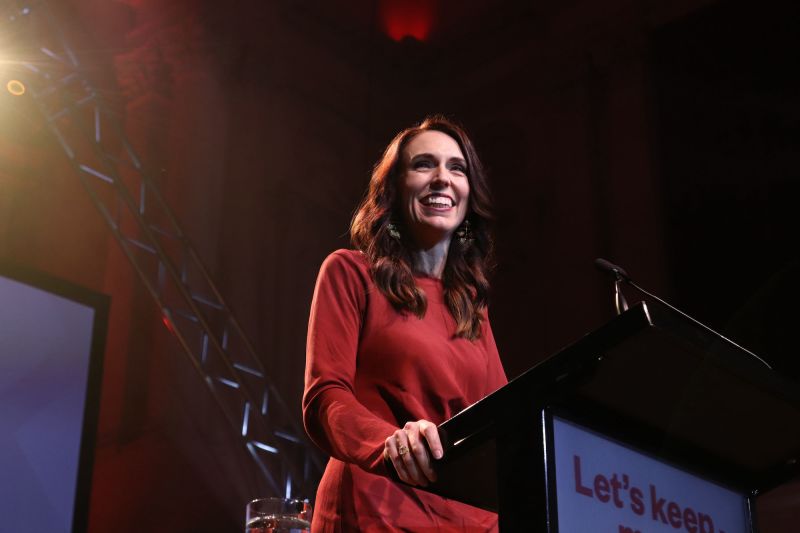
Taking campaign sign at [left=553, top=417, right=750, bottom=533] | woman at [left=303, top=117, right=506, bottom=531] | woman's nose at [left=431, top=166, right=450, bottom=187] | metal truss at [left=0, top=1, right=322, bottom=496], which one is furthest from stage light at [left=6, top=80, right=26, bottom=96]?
campaign sign at [left=553, top=417, right=750, bottom=533]

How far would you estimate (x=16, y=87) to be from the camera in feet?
14.2

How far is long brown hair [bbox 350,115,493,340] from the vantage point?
1384 millimetres

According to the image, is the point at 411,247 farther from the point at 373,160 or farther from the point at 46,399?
the point at 373,160

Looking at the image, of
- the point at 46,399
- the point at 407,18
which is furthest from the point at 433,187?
the point at 407,18

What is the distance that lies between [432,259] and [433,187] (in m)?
0.12

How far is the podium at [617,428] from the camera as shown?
0.83m

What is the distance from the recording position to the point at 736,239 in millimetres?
5188

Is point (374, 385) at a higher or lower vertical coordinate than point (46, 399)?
lower

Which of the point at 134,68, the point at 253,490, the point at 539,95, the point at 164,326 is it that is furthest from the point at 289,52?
the point at 253,490

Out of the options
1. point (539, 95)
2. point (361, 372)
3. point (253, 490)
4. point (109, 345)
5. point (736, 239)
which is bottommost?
point (361, 372)

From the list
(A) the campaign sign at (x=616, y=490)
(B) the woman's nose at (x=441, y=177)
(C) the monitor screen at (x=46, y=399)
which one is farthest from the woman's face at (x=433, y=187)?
(C) the monitor screen at (x=46, y=399)

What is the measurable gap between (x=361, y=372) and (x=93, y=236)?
4643 millimetres

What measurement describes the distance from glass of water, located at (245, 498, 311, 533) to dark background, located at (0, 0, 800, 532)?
353 cm

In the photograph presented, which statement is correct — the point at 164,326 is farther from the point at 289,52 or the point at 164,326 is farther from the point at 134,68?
the point at 289,52
